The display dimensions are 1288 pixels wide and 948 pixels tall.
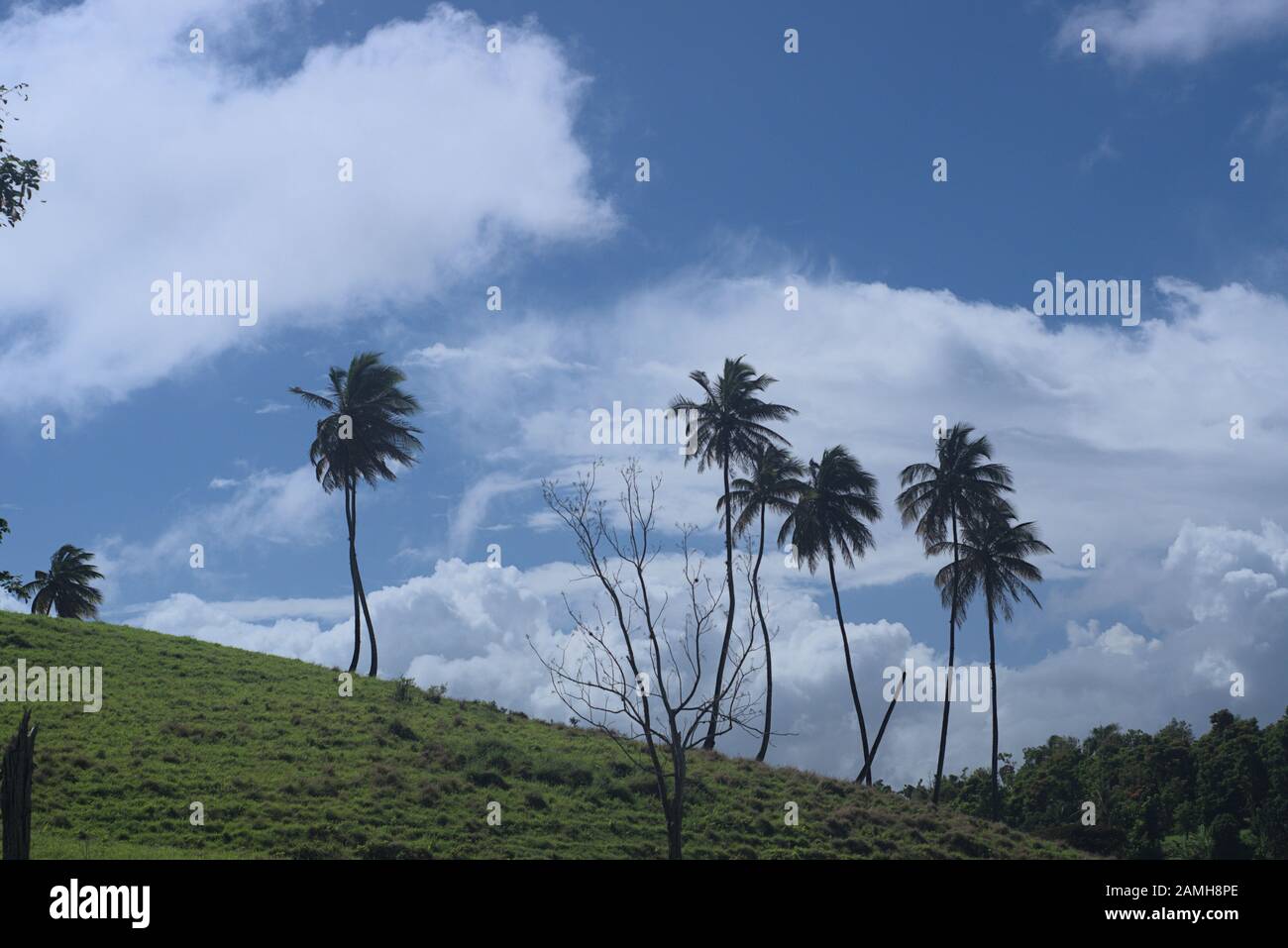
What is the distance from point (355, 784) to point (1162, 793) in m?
56.1

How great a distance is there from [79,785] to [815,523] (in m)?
34.7

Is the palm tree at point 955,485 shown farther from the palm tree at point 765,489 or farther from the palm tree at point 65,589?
the palm tree at point 65,589

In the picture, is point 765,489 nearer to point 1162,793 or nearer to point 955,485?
point 955,485

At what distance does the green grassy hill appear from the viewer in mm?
30703

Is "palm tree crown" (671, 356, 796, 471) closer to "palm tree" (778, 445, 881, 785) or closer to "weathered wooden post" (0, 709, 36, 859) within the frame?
"palm tree" (778, 445, 881, 785)

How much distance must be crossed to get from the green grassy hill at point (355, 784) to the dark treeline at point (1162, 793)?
80.2 ft

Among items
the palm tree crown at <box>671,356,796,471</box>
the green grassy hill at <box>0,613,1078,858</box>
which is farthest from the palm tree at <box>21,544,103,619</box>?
the palm tree crown at <box>671,356,796,471</box>

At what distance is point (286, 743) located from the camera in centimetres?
3966

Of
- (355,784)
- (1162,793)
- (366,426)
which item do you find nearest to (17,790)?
(355,784)

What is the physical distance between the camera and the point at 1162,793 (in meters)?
71.1

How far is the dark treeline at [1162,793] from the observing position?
66.1 meters
